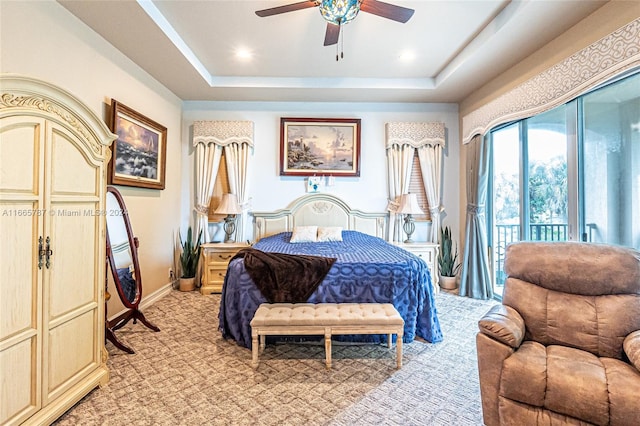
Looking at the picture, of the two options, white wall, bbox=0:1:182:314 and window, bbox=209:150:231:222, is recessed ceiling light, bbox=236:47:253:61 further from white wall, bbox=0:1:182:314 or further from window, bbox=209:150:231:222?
window, bbox=209:150:231:222

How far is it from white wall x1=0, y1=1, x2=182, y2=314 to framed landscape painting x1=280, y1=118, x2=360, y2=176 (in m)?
1.81

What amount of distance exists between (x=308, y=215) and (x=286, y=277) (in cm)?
212

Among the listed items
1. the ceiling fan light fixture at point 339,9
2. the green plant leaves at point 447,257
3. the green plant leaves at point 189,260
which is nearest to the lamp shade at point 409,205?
the green plant leaves at point 447,257

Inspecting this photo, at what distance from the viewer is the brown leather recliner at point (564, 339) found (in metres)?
1.38

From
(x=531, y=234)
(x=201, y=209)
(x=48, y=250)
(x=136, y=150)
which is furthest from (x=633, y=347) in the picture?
(x=201, y=209)

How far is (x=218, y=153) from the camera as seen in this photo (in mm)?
4633

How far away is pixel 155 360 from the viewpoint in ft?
8.01

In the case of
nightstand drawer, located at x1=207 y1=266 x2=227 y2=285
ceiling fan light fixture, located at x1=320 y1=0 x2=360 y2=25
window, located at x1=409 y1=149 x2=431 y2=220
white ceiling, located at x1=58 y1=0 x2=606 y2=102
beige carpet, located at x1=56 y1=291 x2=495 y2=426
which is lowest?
beige carpet, located at x1=56 y1=291 x2=495 y2=426

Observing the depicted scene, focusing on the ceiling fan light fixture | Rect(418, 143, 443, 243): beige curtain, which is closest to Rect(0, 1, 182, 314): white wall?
the ceiling fan light fixture

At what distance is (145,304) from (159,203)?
1394 mm

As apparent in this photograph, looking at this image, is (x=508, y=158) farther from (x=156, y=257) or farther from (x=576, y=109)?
(x=156, y=257)

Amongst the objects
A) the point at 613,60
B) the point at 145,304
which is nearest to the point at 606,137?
the point at 613,60

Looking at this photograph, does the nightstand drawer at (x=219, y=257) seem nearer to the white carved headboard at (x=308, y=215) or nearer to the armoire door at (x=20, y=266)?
the white carved headboard at (x=308, y=215)

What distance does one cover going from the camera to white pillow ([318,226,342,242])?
405cm
